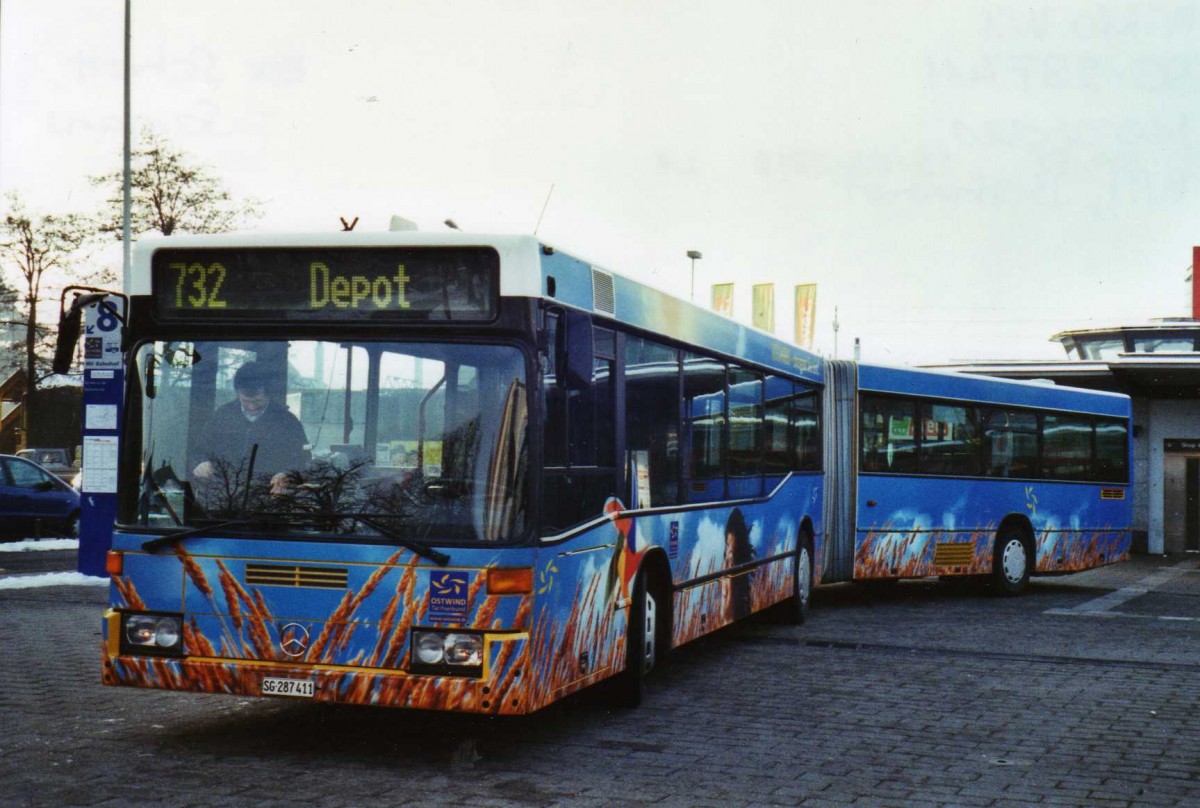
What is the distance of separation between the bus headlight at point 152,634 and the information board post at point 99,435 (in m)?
5.17

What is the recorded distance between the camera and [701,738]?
8266 mm

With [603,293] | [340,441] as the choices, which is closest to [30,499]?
[603,293]

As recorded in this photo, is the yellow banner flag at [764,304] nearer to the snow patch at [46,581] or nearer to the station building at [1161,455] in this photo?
the station building at [1161,455]

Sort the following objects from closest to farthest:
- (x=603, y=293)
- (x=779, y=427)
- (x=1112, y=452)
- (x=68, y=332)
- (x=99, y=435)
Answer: (x=68, y=332), (x=603, y=293), (x=99, y=435), (x=779, y=427), (x=1112, y=452)

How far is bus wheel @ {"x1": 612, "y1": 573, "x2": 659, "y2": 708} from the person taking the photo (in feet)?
29.9

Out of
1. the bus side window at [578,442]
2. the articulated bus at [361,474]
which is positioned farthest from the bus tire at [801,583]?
the articulated bus at [361,474]

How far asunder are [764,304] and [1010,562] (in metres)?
35.8

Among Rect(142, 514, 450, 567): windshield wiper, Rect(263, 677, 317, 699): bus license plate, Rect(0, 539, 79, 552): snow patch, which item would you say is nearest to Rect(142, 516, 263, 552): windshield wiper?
Rect(142, 514, 450, 567): windshield wiper

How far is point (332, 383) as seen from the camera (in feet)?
23.7

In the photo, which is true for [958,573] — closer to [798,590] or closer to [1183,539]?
[798,590]

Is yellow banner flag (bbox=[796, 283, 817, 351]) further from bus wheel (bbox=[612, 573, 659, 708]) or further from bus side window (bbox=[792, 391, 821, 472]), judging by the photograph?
bus wheel (bbox=[612, 573, 659, 708])

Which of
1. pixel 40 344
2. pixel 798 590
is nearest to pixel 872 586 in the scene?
pixel 798 590

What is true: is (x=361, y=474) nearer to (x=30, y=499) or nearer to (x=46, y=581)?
(x=46, y=581)

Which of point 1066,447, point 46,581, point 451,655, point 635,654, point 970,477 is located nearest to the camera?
point 451,655
